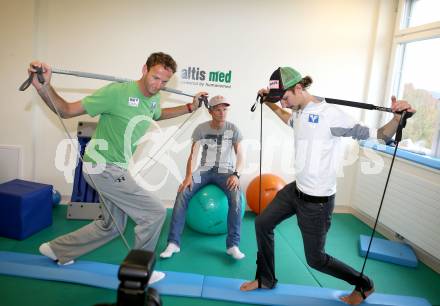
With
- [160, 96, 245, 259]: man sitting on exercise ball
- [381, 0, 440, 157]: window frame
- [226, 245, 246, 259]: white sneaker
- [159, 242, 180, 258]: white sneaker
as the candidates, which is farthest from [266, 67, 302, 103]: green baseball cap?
[381, 0, 440, 157]: window frame

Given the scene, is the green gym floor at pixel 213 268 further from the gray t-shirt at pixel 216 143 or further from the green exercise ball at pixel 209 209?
the gray t-shirt at pixel 216 143

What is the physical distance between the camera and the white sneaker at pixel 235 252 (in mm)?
2968

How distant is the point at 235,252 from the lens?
9.78 ft

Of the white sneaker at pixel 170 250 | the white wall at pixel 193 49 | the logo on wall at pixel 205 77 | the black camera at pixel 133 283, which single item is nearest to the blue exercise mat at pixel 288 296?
the white sneaker at pixel 170 250

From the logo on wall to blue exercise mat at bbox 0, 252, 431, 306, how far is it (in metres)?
2.31

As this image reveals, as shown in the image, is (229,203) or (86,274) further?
(229,203)

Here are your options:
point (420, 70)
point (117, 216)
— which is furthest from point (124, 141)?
point (420, 70)

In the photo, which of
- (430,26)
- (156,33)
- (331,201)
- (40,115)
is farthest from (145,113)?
(430,26)

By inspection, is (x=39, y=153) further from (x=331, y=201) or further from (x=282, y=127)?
(x=331, y=201)

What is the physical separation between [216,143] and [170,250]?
43.5 inches

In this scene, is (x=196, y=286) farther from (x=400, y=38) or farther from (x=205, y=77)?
(x=400, y=38)

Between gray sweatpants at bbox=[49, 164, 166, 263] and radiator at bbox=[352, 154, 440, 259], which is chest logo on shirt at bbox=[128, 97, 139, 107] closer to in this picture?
gray sweatpants at bbox=[49, 164, 166, 263]

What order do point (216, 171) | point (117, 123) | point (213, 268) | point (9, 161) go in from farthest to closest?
point (9, 161)
point (216, 171)
point (213, 268)
point (117, 123)

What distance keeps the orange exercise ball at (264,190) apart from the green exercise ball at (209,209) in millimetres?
619
